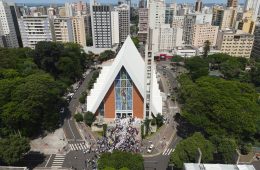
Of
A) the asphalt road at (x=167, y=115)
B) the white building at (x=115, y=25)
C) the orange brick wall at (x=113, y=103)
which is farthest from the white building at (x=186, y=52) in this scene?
the orange brick wall at (x=113, y=103)

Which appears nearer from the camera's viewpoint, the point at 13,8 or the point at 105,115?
the point at 105,115

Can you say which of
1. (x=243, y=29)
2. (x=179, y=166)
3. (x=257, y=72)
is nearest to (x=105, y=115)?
(x=179, y=166)

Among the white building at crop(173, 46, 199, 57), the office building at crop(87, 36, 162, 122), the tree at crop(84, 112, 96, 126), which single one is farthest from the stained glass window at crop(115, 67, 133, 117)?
the white building at crop(173, 46, 199, 57)

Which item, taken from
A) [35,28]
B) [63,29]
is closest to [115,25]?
[63,29]

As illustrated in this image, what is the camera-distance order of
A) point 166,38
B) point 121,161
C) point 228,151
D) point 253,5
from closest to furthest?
1. point 121,161
2. point 228,151
3. point 166,38
4. point 253,5

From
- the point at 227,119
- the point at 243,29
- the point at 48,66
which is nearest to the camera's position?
the point at 227,119

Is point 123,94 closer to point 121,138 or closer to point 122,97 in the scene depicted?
point 122,97

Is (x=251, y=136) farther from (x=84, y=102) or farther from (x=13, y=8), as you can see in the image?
(x=13, y=8)
